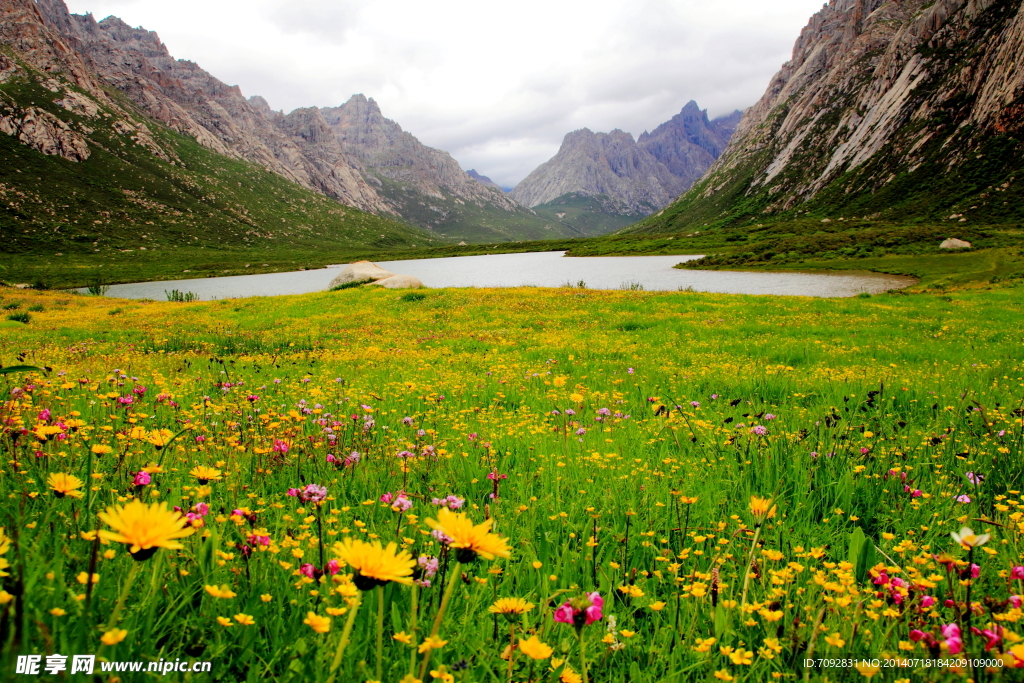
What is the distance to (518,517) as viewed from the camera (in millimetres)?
3631

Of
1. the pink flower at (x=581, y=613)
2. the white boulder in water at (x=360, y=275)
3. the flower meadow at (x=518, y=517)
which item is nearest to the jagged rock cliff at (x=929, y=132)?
the white boulder in water at (x=360, y=275)

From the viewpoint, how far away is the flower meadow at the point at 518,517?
71.5 inches

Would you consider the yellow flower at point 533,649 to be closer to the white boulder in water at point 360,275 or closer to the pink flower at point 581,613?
the pink flower at point 581,613

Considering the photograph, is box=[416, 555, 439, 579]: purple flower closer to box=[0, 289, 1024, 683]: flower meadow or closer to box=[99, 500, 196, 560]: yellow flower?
box=[0, 289, 1024, 683]: flower meadow

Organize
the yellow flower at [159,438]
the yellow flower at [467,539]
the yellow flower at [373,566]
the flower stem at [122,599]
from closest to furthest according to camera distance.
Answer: the flower stem at [122,599] < the yellow flower at [373,566] < the yellow flower at [467,539] < the yellow flower at [159,438]

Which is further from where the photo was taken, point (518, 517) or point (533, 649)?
point (518, 517)

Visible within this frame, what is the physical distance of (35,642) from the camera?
5.00ft

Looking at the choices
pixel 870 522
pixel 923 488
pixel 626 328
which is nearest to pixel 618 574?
pixel 870 522

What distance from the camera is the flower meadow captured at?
1816mm

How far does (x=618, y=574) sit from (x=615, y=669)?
691 mm

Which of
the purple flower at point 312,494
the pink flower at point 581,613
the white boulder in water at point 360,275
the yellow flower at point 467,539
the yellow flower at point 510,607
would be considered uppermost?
the white boulder in water at point 360,275

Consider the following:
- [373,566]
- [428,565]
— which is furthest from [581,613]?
[428,565]

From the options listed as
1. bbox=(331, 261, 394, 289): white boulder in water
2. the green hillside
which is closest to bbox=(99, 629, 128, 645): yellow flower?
bbox=(331, 261, 394, 289): white boulder in water

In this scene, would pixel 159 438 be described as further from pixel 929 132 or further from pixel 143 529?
pixel 929 132
